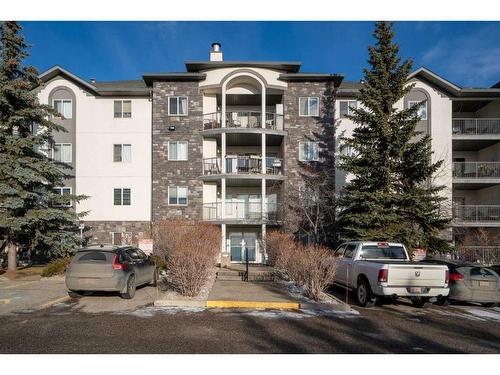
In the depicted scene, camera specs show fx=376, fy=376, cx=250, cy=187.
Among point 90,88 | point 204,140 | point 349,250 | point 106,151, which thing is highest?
point 90,88

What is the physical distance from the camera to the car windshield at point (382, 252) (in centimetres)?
1179

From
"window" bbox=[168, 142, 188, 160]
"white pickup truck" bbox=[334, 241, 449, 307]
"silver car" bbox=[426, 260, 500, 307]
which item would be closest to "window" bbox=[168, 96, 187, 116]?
"window" bbox=[168, 142, 188, 160]

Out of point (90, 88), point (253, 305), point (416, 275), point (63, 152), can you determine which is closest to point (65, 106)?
point (90, 88)

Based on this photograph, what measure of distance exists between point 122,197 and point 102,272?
14983 mm

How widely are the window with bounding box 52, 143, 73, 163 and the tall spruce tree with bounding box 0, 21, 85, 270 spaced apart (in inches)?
231

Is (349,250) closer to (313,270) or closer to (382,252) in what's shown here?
(382,252)

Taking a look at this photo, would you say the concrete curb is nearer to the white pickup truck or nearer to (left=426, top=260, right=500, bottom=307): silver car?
the white pickup truck

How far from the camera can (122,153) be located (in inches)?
984

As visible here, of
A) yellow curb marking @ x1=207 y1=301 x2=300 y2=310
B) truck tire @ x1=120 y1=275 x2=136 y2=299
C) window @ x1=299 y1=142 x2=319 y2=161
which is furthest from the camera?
window @ x1=299 y1=142 x2=319 y2=161

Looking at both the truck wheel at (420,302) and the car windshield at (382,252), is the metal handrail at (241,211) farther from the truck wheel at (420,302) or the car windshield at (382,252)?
the truck wheel at (420,302)

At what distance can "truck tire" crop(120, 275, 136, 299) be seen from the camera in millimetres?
11010

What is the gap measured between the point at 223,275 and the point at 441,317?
32.7 feet

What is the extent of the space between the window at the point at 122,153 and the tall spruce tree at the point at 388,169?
46.0 ft

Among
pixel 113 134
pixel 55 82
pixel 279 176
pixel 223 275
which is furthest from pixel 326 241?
pixel 55 82
